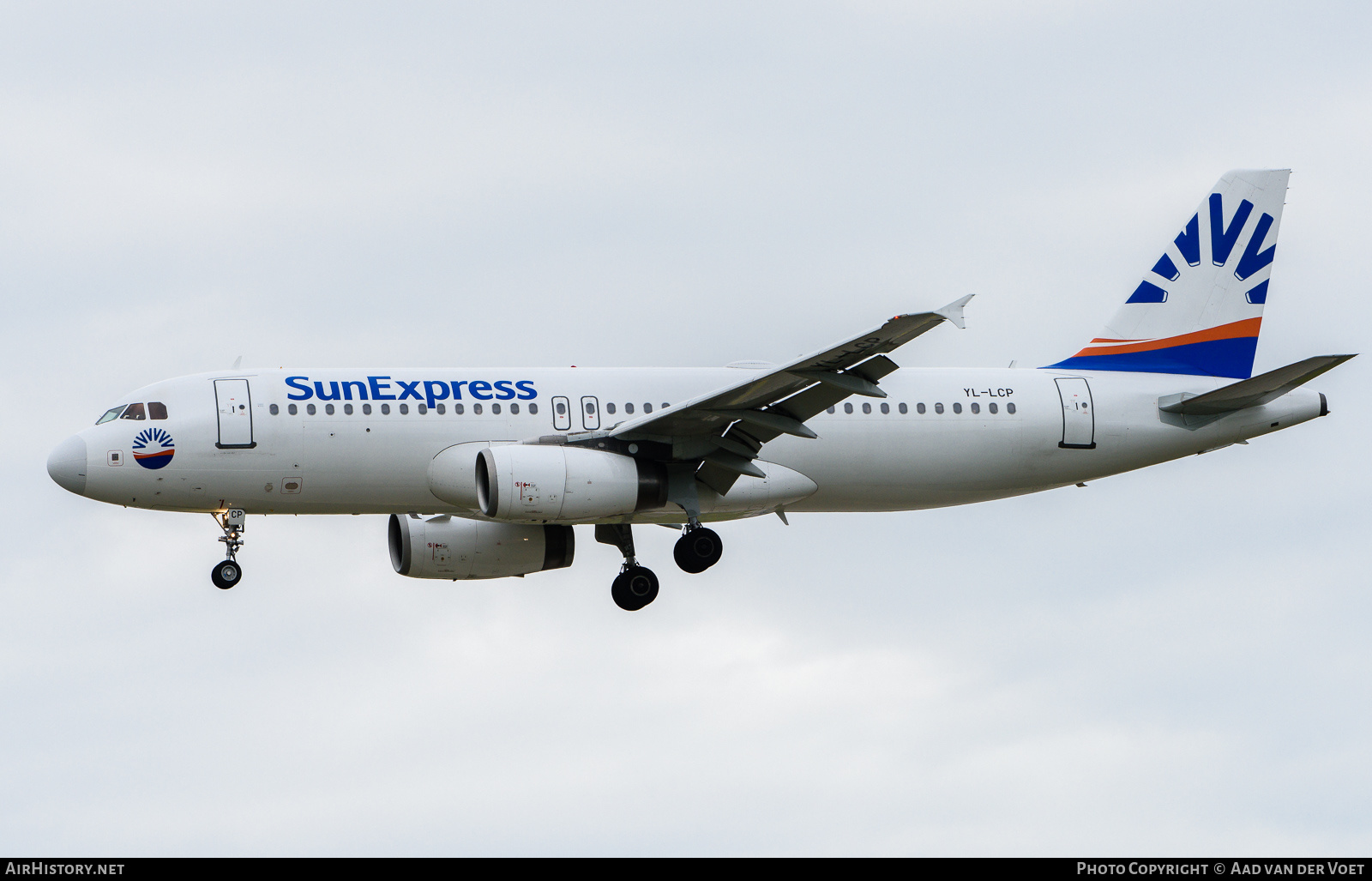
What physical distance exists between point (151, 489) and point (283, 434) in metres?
2.54

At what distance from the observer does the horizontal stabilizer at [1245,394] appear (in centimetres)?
3444

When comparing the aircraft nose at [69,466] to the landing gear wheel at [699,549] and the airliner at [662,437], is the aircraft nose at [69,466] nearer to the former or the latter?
the airliner at [662,437]

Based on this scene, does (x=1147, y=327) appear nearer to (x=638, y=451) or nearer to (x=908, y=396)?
(x=908, y=396)

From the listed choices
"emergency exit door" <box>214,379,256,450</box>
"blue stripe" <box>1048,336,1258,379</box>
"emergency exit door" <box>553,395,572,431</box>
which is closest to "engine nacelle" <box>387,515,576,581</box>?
"emergency exit door" <box>553,395,572,431</box>

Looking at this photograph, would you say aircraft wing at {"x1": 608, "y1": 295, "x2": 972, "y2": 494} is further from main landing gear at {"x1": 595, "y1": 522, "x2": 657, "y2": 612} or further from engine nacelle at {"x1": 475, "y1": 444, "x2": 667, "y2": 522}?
main landing gear at {"x1": 595, "y1": 522, "x2": 657, "y2": 612}

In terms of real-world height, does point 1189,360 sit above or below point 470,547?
above

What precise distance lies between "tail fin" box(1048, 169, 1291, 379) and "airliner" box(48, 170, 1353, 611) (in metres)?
0.06

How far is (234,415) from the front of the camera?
3356cm

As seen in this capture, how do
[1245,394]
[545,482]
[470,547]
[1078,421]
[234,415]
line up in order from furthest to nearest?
[470,547]
[1078,421]
[1245,394]
[234,415]
[545,482]

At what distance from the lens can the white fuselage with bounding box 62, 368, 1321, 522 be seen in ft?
110

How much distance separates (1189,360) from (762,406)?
1079 centimetres

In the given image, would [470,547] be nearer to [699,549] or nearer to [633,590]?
[633,590]

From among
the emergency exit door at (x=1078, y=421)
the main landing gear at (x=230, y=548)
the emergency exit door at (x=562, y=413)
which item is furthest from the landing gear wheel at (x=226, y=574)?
the emergency exit door at (x=1078, y=421)

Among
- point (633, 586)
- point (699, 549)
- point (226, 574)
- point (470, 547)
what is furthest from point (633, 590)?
point (226, 574)
